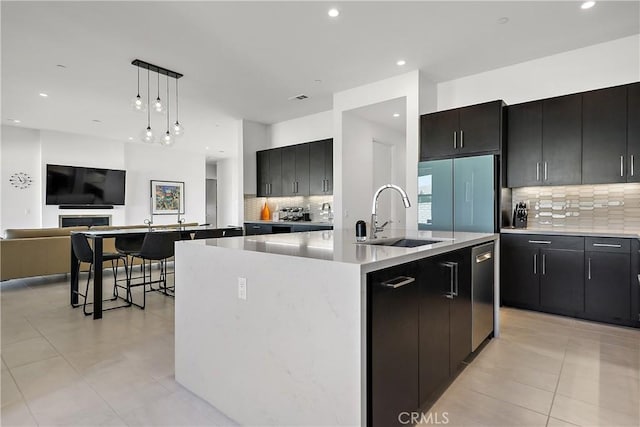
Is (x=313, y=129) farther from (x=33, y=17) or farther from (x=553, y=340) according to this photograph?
(x=553, y=340)

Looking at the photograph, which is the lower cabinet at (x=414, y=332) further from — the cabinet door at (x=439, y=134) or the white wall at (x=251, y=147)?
the white wall at (x=251, y=147)

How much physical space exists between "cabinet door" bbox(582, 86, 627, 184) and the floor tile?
5.24 meters

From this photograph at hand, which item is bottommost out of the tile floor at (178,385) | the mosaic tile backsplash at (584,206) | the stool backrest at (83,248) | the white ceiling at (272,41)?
the tile floor at (178,385)

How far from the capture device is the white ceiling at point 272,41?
3.11 m

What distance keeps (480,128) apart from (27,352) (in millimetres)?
Result: 4902

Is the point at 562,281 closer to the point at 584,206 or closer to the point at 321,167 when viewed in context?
the point at 584,206

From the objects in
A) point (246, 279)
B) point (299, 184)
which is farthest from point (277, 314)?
point (299, 184)

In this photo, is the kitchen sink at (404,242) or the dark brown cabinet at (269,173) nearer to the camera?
the kitchen sink at (404,242)

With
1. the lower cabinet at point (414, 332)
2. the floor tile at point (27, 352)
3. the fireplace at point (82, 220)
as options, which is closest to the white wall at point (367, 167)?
the lower cabinet at point (414, 332)

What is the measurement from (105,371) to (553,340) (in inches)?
139

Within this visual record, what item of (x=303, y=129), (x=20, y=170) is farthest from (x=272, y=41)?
(x=20, y=170)

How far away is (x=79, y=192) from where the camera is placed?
8.19 metres

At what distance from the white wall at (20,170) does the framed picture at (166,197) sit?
2493 millimetres

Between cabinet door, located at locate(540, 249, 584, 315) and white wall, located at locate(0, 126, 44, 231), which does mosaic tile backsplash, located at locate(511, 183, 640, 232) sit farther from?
white wall, located at locate(0, 126, 44, 231)
